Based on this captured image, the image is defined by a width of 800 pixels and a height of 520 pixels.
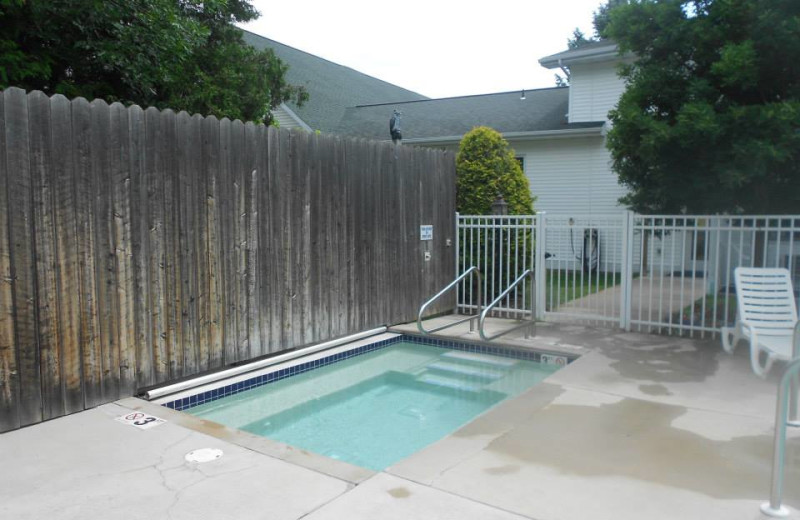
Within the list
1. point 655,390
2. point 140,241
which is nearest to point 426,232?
point 655,390

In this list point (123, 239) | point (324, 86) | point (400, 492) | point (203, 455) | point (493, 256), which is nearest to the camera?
point (400, 492)

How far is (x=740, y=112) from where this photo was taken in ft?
20.2

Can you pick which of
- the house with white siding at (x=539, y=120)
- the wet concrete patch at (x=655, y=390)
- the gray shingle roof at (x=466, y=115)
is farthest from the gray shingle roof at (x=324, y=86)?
the wet concrete patch at (x=655, y=390)

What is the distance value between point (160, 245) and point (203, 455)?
74.4 inches

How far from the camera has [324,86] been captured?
1786 cm

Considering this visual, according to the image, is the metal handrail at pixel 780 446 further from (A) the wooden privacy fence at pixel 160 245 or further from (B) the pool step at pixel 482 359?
(A) the wooden privacy fence at pixel 160 245

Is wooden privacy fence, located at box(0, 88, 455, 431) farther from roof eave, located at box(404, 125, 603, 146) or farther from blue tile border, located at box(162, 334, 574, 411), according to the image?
roof eave, located at box(404, 125, 603, 146)

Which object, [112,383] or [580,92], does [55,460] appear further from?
[580,92]

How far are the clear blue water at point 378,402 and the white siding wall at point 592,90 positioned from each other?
8922mm

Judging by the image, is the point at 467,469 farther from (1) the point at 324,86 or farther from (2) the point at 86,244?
(1) the point at 324,86

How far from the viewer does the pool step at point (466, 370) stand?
20.7 feet

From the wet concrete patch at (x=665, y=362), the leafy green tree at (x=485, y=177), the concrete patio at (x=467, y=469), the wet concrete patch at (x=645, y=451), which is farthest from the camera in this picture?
the leafy green tree at (x=485, y=177)

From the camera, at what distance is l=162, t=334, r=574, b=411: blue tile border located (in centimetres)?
500

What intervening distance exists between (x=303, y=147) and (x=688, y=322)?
5586mm
